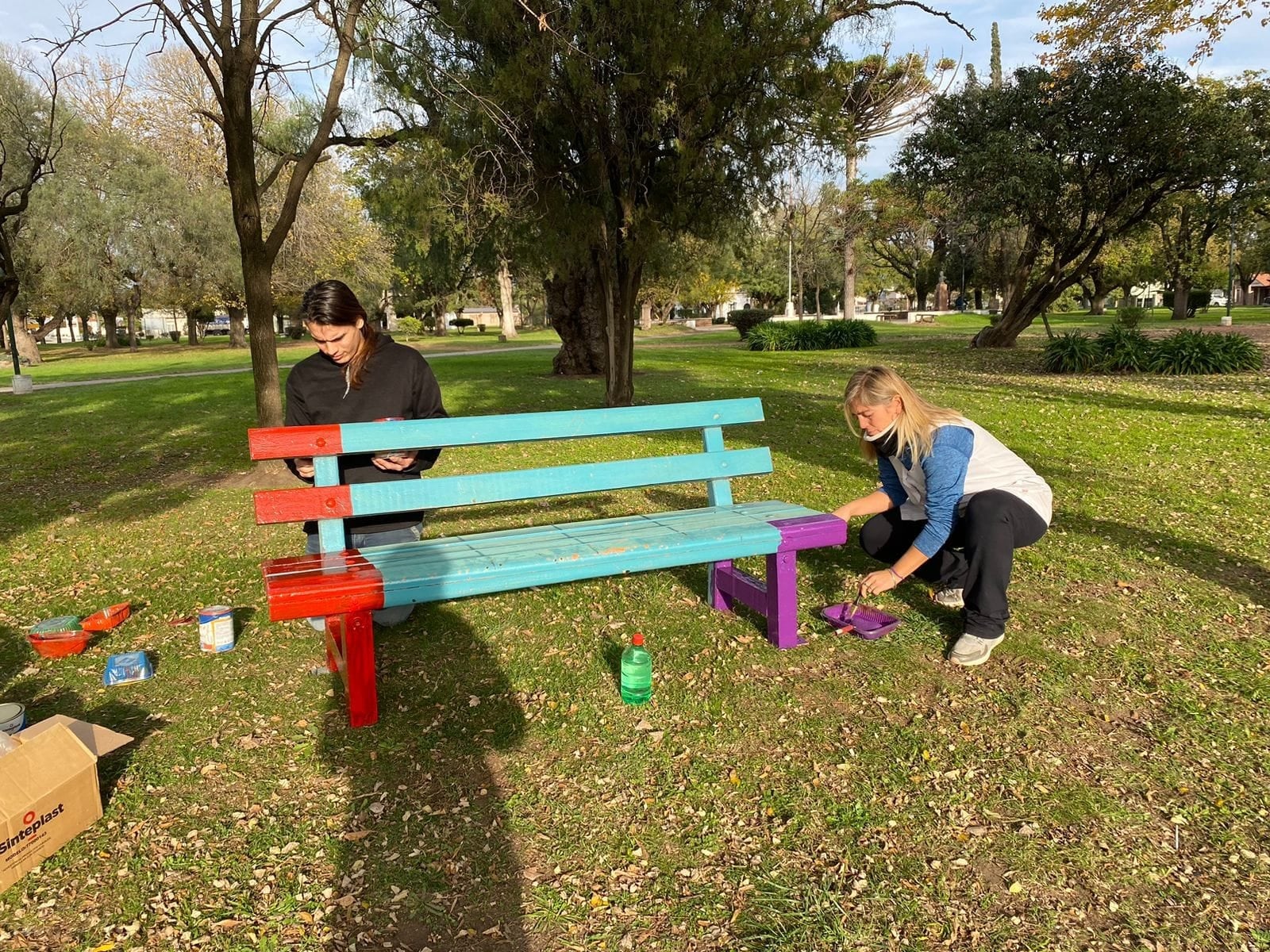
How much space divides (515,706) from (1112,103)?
65.1 feet

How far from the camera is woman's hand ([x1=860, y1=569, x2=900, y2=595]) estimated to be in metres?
3.58

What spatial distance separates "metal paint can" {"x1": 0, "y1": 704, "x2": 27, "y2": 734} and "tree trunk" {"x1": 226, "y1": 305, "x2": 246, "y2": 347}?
36365 mm

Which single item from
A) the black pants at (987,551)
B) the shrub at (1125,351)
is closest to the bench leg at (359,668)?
the black pants at (987,551)

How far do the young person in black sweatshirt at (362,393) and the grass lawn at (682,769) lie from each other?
64cm

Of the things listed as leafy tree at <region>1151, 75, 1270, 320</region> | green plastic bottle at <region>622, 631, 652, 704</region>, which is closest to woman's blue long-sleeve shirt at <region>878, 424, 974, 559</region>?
green plastic bottle at <region>622, 631, 652, 704</region>

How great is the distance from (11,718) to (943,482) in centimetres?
401

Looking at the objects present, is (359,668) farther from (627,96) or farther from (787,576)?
(627,96)

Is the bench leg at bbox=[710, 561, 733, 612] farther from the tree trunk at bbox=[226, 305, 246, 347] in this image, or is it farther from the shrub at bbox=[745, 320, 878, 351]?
the tree trunk at bbox=[226, 305, 246, 347]

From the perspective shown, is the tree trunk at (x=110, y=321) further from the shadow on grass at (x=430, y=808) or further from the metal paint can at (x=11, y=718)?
the shadow on grass at (x=430, y=808)

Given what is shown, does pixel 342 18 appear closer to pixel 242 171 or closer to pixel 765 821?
pixel 242 171

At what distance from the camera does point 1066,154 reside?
18500 millimetres

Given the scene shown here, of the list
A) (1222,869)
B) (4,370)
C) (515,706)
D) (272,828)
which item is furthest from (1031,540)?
(4,370)

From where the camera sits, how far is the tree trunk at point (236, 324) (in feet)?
117

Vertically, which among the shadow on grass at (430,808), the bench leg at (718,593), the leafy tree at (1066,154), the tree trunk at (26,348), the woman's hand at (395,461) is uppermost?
the leafy tree at (1066,154)
